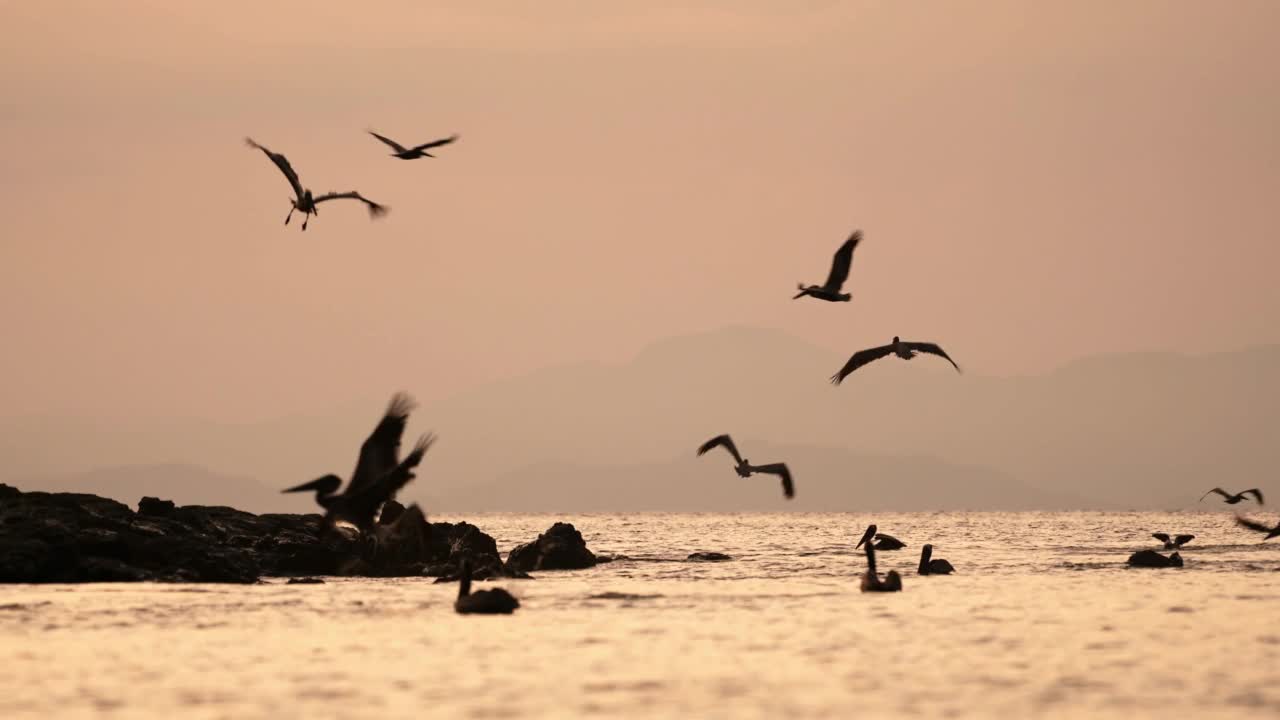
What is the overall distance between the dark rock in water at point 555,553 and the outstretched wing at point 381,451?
3034cm

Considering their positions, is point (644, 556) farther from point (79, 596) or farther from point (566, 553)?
point (79, 596)

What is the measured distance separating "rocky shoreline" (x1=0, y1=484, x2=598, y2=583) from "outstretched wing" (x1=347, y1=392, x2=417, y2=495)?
30.6 ft

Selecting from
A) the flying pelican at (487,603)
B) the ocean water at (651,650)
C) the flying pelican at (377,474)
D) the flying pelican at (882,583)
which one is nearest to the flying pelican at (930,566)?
the ocean water at (651,650)

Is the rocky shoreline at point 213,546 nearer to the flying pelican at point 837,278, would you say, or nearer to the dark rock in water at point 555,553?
the dark rock in water at point 555,553

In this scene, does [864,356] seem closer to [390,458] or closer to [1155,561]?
[390,458]

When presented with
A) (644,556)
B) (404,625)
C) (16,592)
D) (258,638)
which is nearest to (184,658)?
(258,638)

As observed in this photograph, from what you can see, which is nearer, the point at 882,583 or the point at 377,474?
the point at 377,474

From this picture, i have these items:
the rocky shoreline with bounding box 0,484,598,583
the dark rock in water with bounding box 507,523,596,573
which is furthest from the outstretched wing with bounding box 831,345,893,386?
the dark rock in water with bounding box 507,523,596,573

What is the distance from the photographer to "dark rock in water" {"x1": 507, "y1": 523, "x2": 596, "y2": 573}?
63.2 meters

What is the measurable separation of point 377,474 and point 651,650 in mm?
6272

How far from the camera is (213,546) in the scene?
54312 mm

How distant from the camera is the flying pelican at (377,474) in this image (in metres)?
30.8

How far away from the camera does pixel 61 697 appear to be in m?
25.9

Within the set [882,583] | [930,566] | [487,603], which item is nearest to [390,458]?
[487,603]
